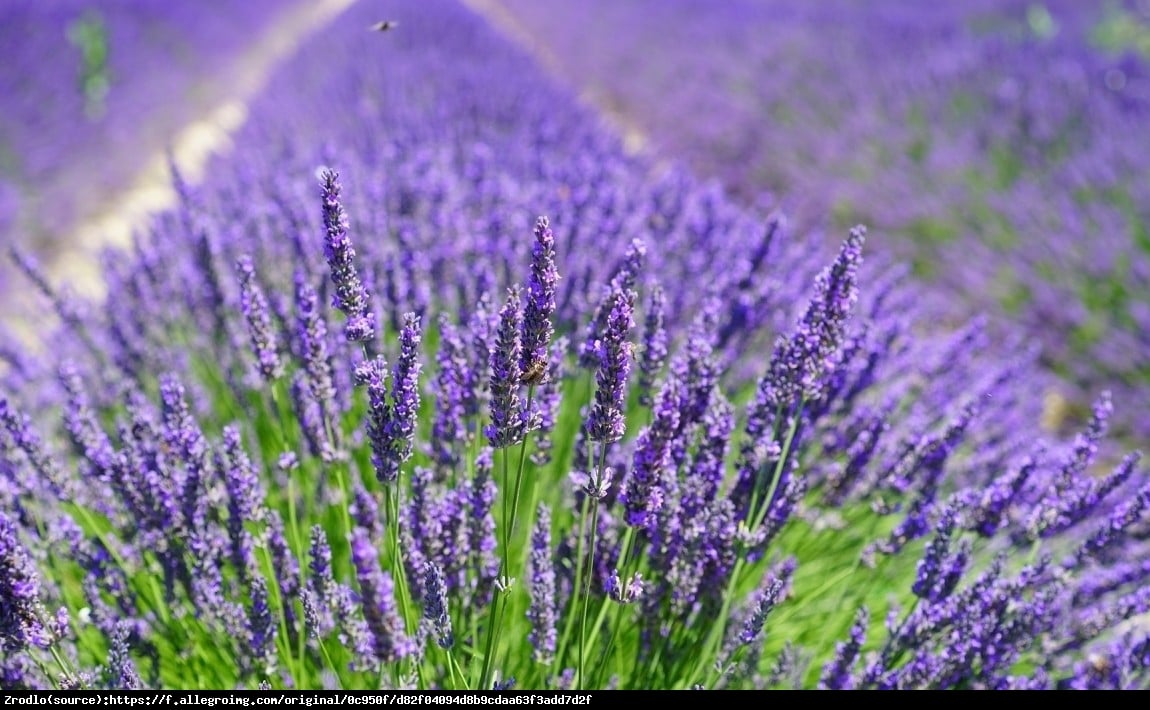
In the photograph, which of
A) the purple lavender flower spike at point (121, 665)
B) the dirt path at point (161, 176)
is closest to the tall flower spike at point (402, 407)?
the purple lavender flower spike at point (121, 665)

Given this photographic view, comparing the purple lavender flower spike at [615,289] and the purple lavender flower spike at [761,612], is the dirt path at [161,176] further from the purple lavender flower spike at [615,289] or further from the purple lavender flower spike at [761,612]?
the purple lavender flower spike at [761,612]

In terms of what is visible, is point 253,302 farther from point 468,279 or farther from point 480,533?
point 468,279

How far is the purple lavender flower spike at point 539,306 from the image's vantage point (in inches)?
39.5

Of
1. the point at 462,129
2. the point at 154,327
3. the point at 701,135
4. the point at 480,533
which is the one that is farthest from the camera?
the point at 701,135

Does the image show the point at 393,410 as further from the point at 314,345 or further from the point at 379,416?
the point at 314,345

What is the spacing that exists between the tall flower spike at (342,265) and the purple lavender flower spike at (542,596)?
454mm

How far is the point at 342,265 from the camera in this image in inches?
44.5

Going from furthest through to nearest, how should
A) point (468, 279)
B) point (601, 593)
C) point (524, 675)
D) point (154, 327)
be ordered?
point (154, 327) → point (468, 279) → point (524, 675) → point (601, 593)

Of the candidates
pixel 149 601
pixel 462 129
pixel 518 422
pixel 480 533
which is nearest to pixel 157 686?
pixel 149 601

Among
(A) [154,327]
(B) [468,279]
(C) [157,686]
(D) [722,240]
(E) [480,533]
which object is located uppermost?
(D) [722,240]

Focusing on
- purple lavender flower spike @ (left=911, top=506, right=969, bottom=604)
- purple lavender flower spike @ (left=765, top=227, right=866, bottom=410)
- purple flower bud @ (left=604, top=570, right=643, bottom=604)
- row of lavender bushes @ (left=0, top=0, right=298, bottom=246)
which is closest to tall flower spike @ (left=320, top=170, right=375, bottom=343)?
purple flower bud @ (left=604, top=570, right=643, bottom=604)

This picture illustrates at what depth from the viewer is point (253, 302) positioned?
145 cm

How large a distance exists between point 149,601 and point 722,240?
213 centimetres

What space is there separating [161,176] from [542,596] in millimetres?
8357
